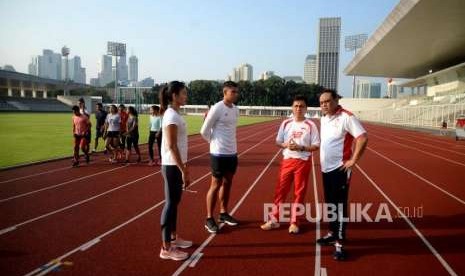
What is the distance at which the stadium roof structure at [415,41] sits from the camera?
2277 centimetres

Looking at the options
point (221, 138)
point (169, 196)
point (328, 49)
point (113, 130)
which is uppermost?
point (328, 49)

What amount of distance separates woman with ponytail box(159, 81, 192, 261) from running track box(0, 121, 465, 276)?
0.23 metres

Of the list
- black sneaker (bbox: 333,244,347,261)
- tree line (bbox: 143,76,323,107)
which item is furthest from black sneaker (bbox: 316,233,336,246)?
tree line (bbox: 143,76,323,107)

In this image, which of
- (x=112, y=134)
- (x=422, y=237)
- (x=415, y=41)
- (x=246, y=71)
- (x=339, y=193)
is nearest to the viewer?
(x=339, y=193)

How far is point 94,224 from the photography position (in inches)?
190

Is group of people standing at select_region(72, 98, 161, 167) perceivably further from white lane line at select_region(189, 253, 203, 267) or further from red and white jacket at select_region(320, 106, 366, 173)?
red and white jacket at select_region(320, 106, 366, 173)

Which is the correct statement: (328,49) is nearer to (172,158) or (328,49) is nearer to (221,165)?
(221,165)

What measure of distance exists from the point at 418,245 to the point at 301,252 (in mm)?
1447

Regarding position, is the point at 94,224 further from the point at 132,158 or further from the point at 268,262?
the point at 132,158

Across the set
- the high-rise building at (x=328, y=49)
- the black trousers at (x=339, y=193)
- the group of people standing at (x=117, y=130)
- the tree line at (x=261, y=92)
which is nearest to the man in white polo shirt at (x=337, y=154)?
the black trousers at (x=339, y=193)

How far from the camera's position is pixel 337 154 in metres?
3.99

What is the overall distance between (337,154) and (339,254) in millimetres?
1068

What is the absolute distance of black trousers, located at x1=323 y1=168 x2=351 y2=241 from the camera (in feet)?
13.0

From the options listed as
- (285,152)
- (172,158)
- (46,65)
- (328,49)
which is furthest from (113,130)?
(328,49)
